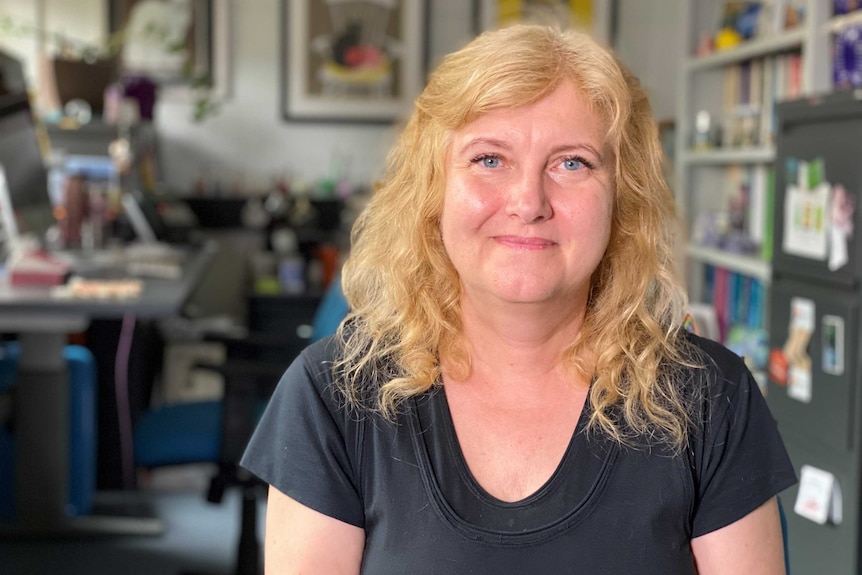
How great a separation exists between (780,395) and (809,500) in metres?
0.31

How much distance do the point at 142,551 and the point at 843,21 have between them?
269cm

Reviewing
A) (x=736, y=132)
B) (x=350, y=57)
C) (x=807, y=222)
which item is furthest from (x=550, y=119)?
(x=350, y=57)

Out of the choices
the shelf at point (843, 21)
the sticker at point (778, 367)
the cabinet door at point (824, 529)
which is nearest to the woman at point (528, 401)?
the cabinet door at point (824, 529)

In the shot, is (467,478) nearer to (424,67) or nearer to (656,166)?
(656,166)

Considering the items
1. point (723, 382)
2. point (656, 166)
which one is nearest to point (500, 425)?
point (723, 382)

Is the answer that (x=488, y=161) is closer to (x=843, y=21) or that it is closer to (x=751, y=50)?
(x=843, y=21)

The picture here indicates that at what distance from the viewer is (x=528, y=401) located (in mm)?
1344

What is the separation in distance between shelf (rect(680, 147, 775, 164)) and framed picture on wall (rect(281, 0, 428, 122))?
197 cm

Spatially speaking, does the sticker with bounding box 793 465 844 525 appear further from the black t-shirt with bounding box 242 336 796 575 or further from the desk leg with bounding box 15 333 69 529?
the desk leg with bounding box 15 333 69 529

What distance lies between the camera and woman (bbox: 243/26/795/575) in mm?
1234

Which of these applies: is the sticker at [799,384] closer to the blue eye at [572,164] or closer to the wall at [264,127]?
the blue eye at [572,164]

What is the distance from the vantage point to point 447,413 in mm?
1313

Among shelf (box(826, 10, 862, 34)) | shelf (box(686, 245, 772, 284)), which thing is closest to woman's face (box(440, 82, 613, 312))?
shelf (box(826, 10, 862, 34))

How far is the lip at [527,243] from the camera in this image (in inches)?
49.8
